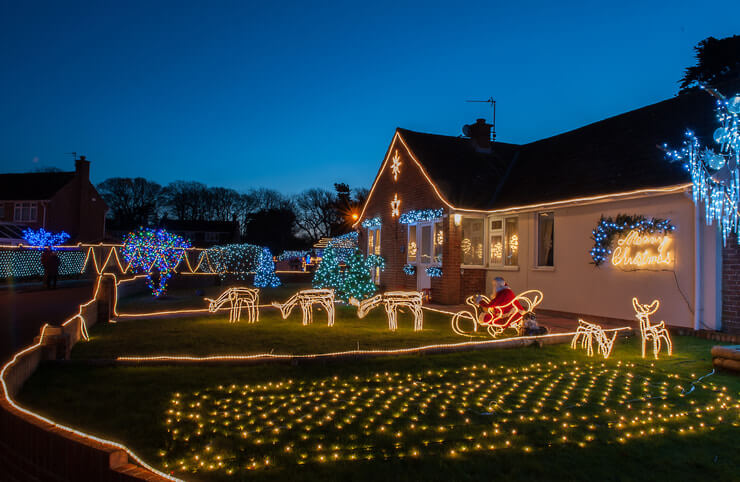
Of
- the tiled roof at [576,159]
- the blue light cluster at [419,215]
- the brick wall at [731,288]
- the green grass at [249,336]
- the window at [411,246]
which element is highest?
the tiled roof at [576,159]

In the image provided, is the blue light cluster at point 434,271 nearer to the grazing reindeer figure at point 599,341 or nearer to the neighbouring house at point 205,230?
the grazing reindeer figure at point 599,341

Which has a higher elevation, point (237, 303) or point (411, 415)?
point (237, 303)

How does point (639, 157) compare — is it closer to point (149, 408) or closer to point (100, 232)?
point (149, 408)

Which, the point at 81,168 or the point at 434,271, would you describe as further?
the point at 81,168

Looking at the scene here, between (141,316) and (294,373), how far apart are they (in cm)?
721

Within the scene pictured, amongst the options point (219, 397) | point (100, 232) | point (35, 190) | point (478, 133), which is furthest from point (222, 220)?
point (219, 397)

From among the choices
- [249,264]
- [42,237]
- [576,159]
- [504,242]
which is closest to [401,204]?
[504,242]

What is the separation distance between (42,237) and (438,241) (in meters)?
35.6

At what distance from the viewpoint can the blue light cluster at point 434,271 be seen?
17.1 m

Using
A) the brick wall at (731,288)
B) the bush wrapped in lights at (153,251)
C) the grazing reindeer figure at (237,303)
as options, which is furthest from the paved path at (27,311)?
the brick wall at (731,288)

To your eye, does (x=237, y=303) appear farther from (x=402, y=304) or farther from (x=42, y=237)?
(x=42, y=237)

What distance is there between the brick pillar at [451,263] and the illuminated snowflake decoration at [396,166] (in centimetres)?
439

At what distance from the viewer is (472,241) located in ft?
57.3

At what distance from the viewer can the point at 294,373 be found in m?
6.71
